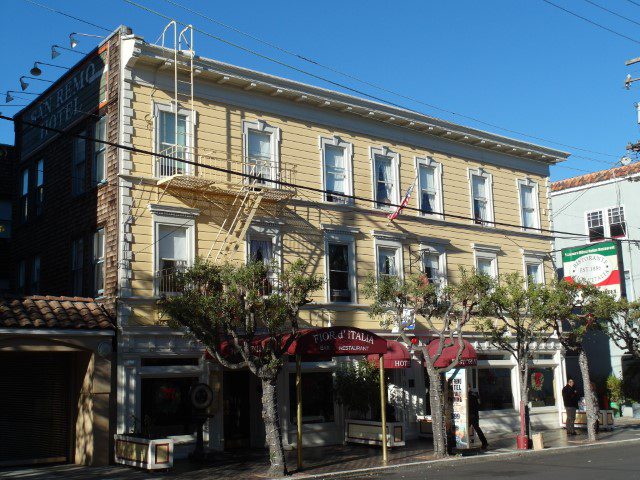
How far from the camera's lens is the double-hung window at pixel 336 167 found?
2447 centimetres

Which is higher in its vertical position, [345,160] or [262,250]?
[345,160]

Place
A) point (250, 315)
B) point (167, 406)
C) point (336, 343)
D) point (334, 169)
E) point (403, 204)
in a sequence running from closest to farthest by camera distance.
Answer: point (250, 315) → point (336, 343) → point (167, 406) → point (334, 169) → point (403, 204)

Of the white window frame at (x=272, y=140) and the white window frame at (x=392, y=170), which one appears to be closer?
the white window frame at (x=272, y=140)

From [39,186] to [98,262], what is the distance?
5.11 m

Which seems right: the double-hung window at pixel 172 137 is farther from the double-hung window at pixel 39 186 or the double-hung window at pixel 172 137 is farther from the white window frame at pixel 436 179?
the white window frame at pixel 436 179

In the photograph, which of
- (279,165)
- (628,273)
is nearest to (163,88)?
(279,165)

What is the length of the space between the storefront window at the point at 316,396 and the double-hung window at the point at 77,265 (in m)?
6.58

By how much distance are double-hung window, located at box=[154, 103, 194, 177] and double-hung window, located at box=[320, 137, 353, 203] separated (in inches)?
186

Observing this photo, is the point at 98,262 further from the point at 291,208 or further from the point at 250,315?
the point at 250,315

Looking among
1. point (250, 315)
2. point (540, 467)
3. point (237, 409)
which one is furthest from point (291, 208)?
point (540, 467)

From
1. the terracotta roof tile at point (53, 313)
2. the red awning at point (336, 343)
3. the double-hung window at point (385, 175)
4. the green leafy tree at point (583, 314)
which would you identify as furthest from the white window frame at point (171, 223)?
the green leafy tree at point (583, 314)

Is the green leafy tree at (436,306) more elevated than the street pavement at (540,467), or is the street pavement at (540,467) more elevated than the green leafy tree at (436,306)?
the green leafy tree at (436,306)

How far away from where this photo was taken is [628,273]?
3409cm

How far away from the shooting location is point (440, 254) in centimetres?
2681
